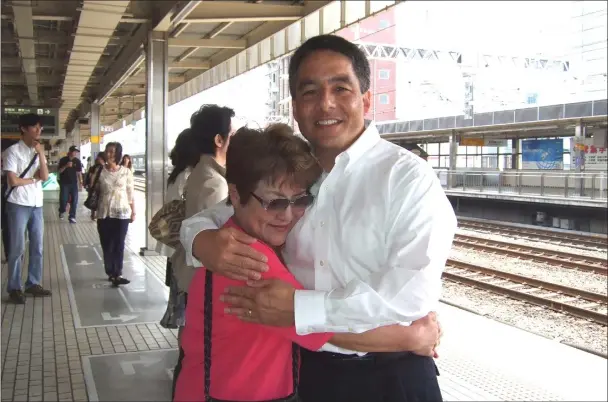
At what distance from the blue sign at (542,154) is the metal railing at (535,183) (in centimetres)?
236

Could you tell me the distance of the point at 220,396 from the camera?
1.39m

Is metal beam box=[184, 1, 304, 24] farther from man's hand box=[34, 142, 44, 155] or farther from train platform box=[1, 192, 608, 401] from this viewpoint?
train platform box=[1, 192, 608, 401]

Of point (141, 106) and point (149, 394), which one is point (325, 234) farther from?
point (141, 106)

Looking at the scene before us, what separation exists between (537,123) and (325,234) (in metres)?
19.5

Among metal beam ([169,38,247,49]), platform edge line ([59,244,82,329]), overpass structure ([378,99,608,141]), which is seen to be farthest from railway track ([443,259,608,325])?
Answer: overpass structure ([378,99,608,141])

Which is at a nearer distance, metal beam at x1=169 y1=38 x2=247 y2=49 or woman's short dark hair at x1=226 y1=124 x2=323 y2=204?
woman's short dark hair at x1=226 y1=124 x2=323 y2=204

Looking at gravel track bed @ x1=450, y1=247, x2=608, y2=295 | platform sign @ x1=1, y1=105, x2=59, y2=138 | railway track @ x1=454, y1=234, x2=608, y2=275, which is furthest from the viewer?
platform sign @ x1=1, y1=105, x2=59, y2=138

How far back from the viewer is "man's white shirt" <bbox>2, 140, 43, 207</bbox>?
5543 mm

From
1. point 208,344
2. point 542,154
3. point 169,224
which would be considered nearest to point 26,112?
point 169,224

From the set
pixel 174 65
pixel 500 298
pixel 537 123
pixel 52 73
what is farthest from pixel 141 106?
pixel 500 298

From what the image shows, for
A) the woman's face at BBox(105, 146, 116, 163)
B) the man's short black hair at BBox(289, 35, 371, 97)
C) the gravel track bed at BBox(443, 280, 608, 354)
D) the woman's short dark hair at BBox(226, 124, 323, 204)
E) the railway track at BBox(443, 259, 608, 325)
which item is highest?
the man's short black hair at BBox(289, 35, 371, 97)

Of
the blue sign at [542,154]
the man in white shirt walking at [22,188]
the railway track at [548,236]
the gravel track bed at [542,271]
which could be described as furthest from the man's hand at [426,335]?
the blue sign at [542,154]

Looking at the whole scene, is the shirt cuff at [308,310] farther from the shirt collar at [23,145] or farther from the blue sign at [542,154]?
the blue sign at [542,154]

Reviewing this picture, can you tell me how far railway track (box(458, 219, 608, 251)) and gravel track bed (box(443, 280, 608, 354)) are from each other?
4.81 metres
